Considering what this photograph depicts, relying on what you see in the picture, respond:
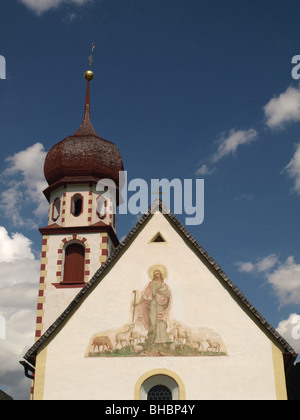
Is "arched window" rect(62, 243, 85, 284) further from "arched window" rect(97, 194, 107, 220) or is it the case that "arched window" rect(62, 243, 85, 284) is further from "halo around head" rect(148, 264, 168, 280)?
"halo around head" rect(148, 264, 168, 280)

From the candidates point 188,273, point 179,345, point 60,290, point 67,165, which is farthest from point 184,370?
point 67,165

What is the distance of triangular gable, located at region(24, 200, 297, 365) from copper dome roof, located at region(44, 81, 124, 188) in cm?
1190

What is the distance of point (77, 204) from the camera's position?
30.0 meters

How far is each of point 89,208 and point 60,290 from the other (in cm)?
500

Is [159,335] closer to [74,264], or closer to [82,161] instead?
[74,264]

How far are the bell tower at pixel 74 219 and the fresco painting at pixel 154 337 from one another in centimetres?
965

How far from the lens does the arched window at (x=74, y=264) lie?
27.6 meters

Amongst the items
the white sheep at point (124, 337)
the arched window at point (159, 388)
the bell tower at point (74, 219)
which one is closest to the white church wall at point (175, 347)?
the white sheep at point (124, 337)

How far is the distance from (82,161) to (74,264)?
617 centimetres

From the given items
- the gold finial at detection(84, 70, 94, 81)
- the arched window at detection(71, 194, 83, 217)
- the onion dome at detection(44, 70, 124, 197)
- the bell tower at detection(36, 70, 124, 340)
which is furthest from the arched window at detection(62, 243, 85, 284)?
the gold finial at detection(84, 70, 94, 81)

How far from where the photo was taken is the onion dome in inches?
1193

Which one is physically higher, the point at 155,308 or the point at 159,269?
the point at 159,269

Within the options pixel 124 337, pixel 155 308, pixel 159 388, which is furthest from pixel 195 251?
pixel 159 388
